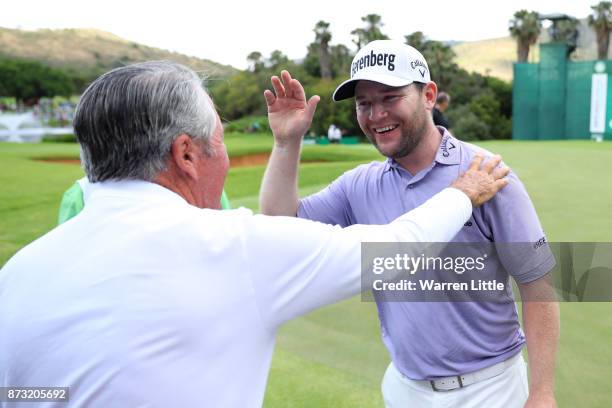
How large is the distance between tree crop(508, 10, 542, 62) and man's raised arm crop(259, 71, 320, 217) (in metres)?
52.8

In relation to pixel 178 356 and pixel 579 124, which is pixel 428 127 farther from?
pixel 579 124

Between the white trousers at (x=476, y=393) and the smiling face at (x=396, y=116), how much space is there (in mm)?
882

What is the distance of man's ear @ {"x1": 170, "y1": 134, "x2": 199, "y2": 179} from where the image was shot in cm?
140

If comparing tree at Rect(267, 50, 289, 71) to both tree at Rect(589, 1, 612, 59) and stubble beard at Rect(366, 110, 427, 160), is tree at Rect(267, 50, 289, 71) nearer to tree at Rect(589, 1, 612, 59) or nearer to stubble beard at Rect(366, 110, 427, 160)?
tree at Rect(589, 1, 612, 59)

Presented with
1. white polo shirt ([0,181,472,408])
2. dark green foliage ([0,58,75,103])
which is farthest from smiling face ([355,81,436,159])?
dark green foliage ([0,58,75,103])

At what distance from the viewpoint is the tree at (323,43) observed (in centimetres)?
5406

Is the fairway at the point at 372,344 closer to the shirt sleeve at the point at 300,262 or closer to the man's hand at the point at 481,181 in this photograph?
the man's hand at the point at 481,181

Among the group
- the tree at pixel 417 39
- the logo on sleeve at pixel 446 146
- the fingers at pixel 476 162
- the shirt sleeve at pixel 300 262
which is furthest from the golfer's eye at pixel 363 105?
the tree at pixel 417 39

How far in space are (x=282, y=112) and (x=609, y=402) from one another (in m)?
2.49

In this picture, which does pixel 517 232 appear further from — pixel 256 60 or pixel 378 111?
pixel 256 60

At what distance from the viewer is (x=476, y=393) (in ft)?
6.97

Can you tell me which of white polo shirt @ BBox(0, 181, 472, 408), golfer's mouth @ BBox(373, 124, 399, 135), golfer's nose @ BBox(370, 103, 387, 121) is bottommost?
white polo shirt @ BBox(0, 181, 472, 408)

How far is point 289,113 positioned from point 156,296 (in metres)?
1.27

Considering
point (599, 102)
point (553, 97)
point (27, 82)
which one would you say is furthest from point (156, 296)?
point (27, 82)
